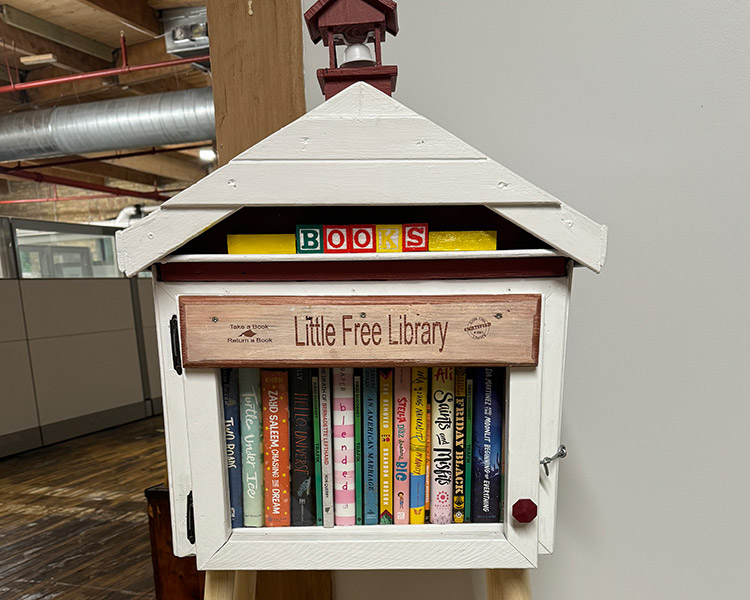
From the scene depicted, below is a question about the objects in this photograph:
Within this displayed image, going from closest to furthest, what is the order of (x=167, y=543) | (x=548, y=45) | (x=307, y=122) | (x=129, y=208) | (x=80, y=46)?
(x=307, y=122)
(x=548, y=45)
(x=167, y=543)
(x=80, y=46)
(x=129, y=208)

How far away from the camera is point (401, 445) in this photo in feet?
1.80

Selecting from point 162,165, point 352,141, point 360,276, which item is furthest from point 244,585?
point 162,165

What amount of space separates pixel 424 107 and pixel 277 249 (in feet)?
1.58

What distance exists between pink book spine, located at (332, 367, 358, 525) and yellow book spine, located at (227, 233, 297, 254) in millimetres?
155

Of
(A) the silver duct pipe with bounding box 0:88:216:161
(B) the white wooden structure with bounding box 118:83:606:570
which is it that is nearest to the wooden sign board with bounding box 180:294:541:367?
(B) the white wooden structure with bounding box 118:83:606:570

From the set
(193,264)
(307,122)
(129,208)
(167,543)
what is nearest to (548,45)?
(307,122)

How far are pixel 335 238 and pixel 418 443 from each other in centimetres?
26

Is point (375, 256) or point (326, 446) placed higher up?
point (375, 256)

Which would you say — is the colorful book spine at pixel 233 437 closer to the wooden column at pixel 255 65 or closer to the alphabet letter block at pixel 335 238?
the alphabet letter block at pixel 335 238

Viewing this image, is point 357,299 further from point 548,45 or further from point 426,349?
point 548,45

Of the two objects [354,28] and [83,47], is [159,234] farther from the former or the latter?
[83,47]

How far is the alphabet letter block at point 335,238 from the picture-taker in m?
0.51

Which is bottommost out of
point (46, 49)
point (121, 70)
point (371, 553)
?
point (371, 553)

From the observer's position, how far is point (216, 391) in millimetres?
517
